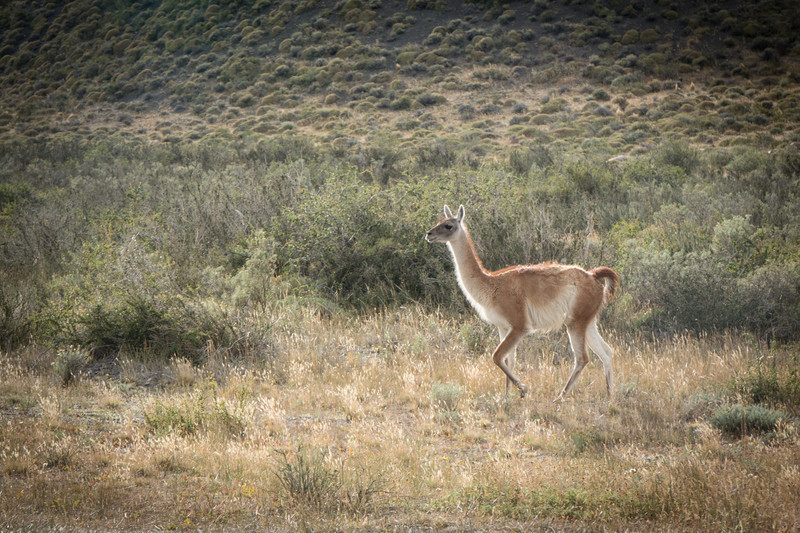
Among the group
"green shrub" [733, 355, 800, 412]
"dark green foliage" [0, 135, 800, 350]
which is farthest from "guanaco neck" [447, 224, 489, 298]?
"green shrub" [733, 355, 800, 412]

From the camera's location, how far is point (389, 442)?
17.8 feet

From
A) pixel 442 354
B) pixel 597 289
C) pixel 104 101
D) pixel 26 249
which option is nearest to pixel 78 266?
pixel 26 249

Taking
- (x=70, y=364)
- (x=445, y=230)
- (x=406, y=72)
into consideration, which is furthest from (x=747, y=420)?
(x=406, y=72)

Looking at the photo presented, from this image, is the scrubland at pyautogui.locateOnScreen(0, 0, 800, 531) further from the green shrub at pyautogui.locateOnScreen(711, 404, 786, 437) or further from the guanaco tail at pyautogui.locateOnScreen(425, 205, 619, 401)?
the guanaco tail at pyautogui.locateOnScreen(425, 205, 619, 401)

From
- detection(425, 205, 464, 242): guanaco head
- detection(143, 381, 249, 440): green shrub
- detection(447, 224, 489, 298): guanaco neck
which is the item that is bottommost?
detection(143, 381, 249, 440): green shrub

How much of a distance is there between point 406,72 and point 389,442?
44.5 metres

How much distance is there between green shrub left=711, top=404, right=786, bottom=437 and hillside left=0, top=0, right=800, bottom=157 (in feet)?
74.3

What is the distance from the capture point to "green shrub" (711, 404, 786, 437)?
5.52 m

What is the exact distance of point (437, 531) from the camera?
4.12m

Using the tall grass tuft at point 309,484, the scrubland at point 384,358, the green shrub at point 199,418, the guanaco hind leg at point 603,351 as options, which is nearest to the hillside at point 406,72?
the scrubland at point 384,358

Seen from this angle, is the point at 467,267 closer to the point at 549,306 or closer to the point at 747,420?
the point at 549,306

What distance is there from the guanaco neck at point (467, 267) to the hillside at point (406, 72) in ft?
67.7

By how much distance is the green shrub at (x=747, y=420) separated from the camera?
552cm

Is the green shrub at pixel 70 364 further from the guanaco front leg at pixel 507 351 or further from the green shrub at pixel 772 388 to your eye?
the green shrub at pixel 772 388
